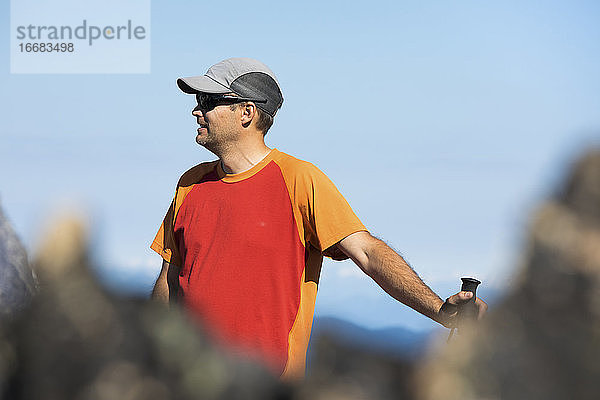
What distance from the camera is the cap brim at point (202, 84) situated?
16.1 feet

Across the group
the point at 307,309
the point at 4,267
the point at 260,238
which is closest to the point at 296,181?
the point at 260,238

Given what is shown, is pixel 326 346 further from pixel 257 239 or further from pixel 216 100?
pixel 216 100

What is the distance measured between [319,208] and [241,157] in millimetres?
818

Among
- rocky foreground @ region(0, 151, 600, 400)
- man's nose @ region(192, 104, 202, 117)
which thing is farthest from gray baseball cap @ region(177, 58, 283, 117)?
rocky foreground @ region(0, 151, 600, 400)

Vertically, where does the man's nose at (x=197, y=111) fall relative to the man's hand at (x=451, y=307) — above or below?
above

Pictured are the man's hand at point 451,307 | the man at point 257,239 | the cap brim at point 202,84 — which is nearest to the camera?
the man's hand at point 451,307

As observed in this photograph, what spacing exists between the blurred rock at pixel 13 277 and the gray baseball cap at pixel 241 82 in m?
4.02

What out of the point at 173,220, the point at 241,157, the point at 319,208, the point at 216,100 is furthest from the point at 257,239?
the point at 216,100

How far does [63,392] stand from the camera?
82cm

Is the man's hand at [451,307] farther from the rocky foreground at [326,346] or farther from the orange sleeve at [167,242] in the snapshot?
the orange sleeve at [167,242]

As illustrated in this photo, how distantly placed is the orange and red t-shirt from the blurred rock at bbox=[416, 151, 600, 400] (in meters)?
3.35

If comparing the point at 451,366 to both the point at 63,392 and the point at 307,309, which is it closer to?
the point at 63,392

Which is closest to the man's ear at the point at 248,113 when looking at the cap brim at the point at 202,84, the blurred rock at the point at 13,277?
the cap brim at the point at 202,84

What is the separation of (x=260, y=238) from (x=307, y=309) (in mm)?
523
